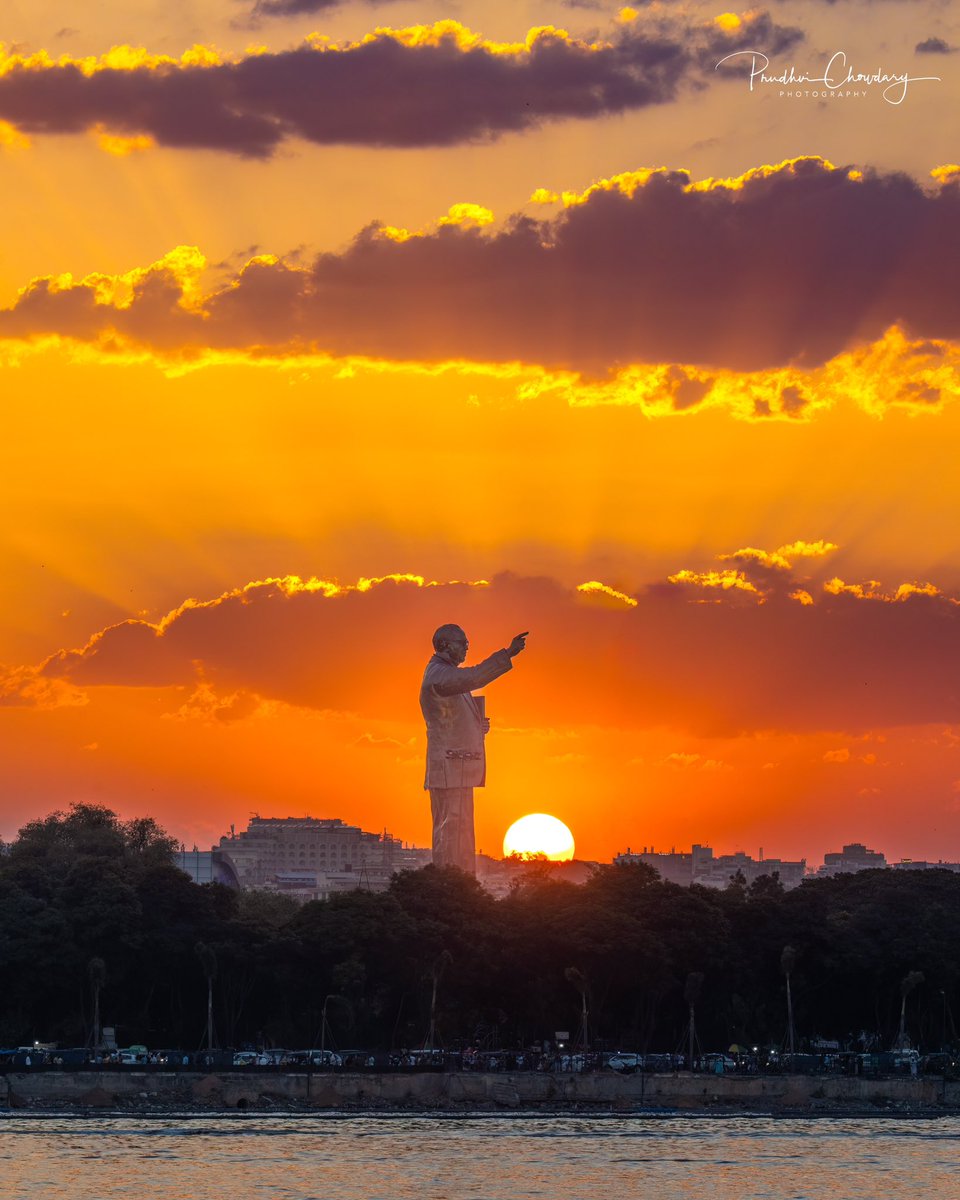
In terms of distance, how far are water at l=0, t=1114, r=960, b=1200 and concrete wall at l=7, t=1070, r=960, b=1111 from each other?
2.40m

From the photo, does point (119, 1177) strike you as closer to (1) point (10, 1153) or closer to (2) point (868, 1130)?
(1) point (10, 1153)

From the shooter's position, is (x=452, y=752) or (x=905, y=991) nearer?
(x=905, y=991)

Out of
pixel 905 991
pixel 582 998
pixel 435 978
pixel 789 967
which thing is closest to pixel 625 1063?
pixel 582 998

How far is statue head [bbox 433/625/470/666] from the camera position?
433 ft

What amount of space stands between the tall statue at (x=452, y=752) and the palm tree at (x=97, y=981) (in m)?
25.5

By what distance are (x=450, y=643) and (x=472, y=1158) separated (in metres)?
46.4

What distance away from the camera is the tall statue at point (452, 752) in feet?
434

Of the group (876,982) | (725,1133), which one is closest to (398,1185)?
(725,1133)

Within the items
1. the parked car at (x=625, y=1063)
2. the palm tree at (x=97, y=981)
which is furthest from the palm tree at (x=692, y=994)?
the palm tree at (x=97, y=981)

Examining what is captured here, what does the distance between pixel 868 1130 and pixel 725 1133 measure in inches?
226

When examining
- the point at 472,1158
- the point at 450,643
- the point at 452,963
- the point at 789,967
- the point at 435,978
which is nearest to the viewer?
the point at 472,1158

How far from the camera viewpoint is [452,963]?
114 m

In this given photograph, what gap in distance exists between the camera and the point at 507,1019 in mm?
117938

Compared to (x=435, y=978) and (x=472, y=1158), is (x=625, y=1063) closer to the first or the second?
(x=435, y=978)
